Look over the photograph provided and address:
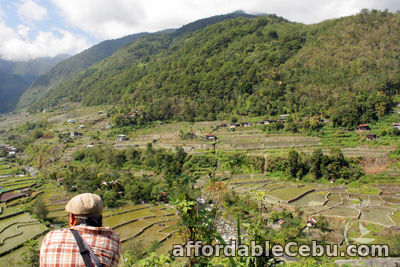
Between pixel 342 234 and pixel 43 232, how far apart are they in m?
19.8

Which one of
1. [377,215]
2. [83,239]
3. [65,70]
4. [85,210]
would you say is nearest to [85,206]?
[85,210]

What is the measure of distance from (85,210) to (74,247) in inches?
9.2

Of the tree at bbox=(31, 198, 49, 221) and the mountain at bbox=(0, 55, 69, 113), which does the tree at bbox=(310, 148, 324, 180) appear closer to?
the tree at bbox=(31, 198, 49, 221)

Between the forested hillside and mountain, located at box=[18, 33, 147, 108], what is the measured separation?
6510 cm

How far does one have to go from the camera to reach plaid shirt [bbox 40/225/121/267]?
1.44 meters

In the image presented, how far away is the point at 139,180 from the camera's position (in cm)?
2508

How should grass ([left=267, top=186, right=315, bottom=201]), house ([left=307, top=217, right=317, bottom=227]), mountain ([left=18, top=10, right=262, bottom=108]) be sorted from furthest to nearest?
1. mountain ([left=18, top=10, right=262, bottom=108])
2. grass ([left=267, top=186, right=315, bottom=201])
3. house ([left=307, top=217, right=317, bottom=227])

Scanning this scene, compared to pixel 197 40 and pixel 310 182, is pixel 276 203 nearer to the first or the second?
pixel 310 182

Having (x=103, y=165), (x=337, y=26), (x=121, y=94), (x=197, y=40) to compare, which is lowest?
(x=103, y=165)

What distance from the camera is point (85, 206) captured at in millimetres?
1618

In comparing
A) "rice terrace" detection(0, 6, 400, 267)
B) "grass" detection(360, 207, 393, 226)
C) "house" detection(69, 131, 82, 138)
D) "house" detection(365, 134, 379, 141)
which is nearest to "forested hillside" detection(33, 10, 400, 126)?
"rice terrace" detection(0, 6, 400, 267)

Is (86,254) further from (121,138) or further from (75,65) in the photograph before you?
(75,65)

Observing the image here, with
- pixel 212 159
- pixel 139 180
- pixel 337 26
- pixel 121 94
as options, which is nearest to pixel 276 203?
pixel 212 159

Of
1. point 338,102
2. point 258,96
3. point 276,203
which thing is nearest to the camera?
point 276,203
